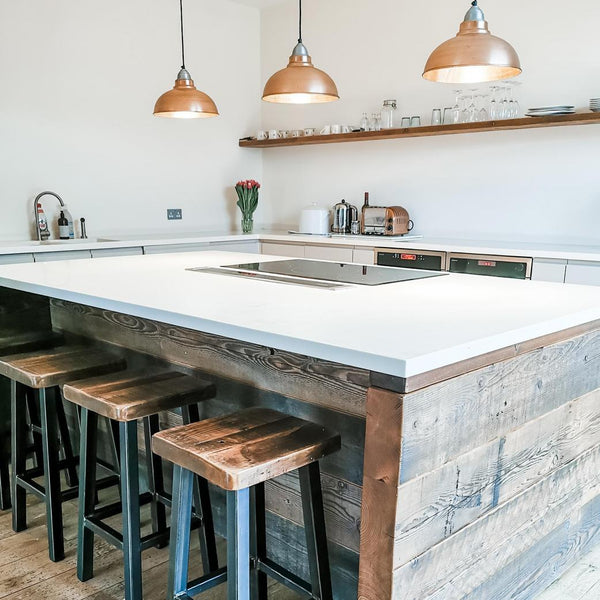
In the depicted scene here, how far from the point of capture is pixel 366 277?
89.2 inches

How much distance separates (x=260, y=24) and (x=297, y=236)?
2.26 meters

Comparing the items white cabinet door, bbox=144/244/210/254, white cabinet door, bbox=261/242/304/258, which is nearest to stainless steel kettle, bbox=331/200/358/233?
white cabinet door, bbox=261/242/304/258

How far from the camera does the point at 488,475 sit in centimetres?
144

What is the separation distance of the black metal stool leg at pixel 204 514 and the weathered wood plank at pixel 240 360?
157 mm

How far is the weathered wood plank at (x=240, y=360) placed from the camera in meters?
1.53

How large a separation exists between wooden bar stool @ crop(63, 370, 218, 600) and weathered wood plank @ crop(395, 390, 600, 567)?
2.59 feet

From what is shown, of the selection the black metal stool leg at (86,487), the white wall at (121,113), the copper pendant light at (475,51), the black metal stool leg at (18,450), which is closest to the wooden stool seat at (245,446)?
the black metal stool leg at (86,487)

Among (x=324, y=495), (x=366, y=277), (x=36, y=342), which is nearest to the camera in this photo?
(x=324, y=495)

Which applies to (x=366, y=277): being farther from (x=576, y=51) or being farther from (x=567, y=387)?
(x=576, y=51)

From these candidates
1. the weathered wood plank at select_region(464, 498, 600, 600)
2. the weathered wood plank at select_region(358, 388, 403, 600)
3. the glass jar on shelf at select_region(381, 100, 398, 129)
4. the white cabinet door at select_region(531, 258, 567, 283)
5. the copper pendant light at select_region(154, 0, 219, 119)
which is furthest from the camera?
the glass jar on shelf at select_region(381, 100, 398, 129)

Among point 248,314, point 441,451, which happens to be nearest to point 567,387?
point 441,451

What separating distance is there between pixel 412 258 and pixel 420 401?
284 cm

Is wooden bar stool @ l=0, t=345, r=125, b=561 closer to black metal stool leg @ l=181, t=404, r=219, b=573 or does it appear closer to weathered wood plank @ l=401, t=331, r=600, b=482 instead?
black metal stool leg @ l=181, t=404, r=219, b=573

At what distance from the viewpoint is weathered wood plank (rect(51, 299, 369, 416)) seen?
153cm
